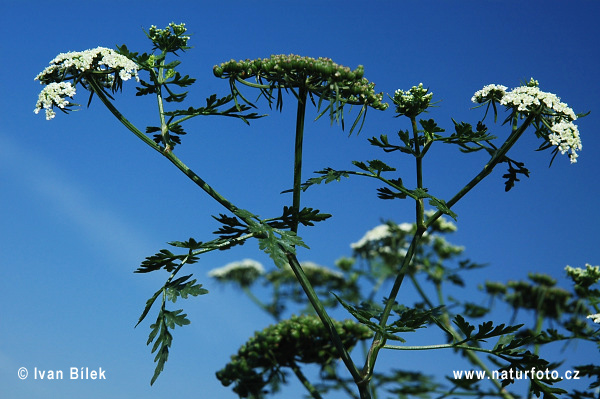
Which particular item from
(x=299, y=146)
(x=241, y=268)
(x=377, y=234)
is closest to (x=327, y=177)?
(x=299, y=146)

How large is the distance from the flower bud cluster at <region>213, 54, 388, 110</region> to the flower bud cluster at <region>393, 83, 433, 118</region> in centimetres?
14

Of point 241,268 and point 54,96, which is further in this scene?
point 241,268

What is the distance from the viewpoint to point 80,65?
177 inches

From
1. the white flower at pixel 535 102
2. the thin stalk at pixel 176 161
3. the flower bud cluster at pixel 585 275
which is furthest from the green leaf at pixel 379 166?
the flower bud cluster at pixel 585 275

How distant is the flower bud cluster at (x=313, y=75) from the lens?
13.9 ft

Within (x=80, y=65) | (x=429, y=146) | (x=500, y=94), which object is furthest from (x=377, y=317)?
(x=80, y=65)

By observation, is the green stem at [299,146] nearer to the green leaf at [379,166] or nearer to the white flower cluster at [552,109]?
the green leaf at [379,166]

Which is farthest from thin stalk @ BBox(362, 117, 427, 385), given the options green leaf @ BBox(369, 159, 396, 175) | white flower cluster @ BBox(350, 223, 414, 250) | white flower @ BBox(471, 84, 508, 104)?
white flower cluster @ BBox(350, 223, 414, 250)

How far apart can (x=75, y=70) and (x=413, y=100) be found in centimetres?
245

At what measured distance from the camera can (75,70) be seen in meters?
4.55

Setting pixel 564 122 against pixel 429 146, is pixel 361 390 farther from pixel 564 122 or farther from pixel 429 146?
pixel 564 122

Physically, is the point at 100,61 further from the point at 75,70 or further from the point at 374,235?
the point at 374,235

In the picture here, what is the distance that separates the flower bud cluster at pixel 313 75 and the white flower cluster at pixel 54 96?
1086 mm

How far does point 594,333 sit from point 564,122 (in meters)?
2.10
